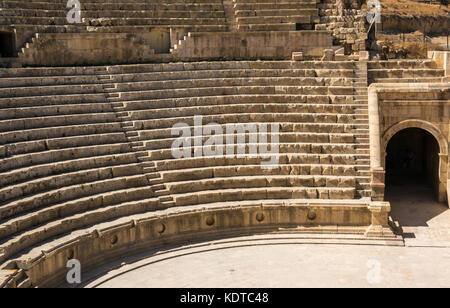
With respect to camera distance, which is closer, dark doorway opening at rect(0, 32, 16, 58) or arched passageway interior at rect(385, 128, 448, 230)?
arched passageway interior at rect(385, 128, 448, 230)

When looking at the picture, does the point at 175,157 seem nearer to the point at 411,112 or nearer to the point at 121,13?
the point at 411,112

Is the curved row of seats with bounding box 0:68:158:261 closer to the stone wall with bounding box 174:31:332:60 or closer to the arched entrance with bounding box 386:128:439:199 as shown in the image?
the stone wall with bounding box 174:31:332:60

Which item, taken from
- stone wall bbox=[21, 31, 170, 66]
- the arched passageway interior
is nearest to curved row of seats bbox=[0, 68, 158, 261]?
stone wall bbox=[21, 31, 170, 66]

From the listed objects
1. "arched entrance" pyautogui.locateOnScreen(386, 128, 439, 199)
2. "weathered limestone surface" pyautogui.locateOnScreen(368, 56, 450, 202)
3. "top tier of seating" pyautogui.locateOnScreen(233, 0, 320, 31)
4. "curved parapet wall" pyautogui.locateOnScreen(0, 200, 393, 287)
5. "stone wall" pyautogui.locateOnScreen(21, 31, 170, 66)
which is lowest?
"curved parapet wall" pyautogui.locateOnScreen(0, 200, 393, 287)

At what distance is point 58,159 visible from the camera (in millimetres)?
16391

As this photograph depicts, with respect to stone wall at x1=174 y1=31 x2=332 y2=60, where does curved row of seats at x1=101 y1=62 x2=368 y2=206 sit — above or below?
below

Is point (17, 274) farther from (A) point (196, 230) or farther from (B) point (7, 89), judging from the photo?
(B) point (7, 89)

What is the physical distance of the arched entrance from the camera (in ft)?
70.8

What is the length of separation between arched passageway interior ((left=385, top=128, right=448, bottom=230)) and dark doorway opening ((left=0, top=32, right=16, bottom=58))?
12443 millimetres

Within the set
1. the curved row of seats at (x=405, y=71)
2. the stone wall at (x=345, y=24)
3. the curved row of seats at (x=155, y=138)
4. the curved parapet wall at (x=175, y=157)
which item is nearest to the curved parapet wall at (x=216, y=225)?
the curved parapet wall at (x=175, y=157)

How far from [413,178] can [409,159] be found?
1.33 m

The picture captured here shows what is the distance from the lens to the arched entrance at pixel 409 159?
21.6 m

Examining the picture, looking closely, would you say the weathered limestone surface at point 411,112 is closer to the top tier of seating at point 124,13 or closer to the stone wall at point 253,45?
the stone wall at point 253,45

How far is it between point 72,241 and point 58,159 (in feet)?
9.86
